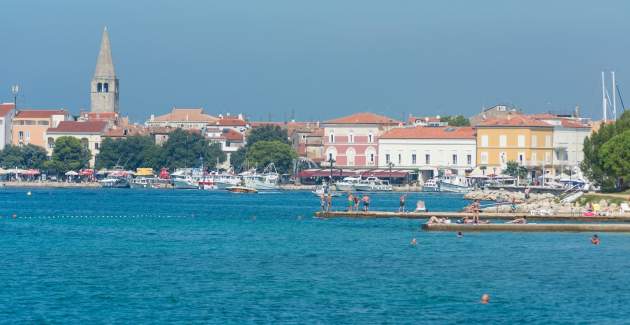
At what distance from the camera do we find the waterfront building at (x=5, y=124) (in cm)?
16275

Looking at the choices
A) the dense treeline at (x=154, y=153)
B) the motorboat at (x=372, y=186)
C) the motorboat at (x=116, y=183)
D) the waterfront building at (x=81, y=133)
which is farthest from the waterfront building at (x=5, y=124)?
the motorboat at (x=372, y=186)

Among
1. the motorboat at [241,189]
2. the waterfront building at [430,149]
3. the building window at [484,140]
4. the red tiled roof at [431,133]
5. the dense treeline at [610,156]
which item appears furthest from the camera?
the red tiled roof at [431,133]

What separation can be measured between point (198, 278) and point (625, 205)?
3373cm

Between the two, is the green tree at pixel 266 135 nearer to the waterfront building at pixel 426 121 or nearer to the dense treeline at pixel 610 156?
the waterfront building at pixel 426 121

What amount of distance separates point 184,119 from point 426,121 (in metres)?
37.9

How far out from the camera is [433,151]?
5610 inches

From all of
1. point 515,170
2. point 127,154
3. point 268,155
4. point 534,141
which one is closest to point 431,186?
point 515,170

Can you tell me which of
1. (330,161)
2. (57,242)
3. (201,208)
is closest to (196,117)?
(330,161)

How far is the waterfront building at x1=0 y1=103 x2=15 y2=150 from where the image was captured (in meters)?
163

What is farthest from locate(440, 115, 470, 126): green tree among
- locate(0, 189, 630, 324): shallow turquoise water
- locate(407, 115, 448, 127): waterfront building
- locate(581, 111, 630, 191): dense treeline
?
locate(0, 189, 630, 324): shallow turquoise water

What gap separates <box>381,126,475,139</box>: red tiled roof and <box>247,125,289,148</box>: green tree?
17.3 meters

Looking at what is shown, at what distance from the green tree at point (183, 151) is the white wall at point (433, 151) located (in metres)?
20.0

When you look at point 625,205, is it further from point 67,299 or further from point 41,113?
point 41,113

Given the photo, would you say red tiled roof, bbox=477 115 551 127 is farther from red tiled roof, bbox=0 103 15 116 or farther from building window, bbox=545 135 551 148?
red tiled roof, bbox=0 103 15 116
